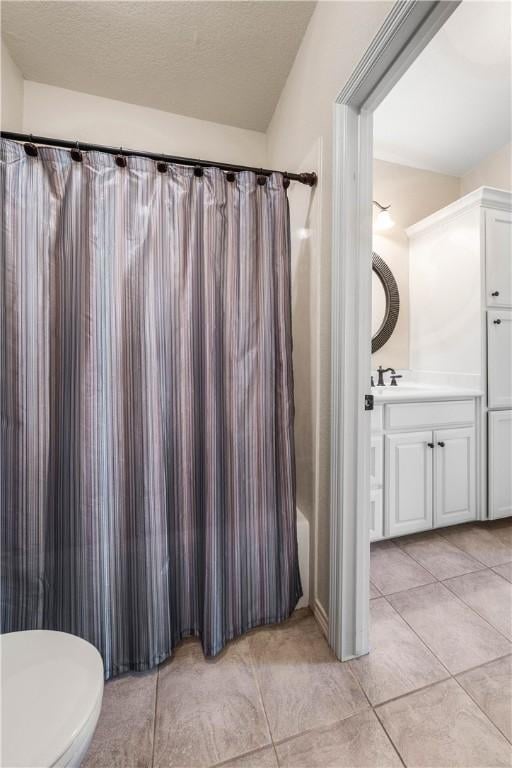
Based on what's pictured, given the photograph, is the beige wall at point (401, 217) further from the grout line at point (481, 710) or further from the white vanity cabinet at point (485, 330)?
the grout line at point (481, 710)

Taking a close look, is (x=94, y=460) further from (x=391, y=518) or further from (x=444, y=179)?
(x=444, y=179)

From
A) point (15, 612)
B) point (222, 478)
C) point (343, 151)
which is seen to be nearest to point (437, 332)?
point (343, 151)

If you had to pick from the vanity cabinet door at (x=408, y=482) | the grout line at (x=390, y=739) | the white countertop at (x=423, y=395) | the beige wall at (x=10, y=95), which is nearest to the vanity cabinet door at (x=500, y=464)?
the white countertop at (x=423, y=395)

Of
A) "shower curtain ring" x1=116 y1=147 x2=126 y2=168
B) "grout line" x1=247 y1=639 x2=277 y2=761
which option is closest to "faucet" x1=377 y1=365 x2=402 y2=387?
"grout line" x1=247 y1=639 x2=277 y2=761

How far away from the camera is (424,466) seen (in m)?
1.86

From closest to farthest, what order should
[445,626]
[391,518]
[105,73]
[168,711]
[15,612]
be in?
[168,711] < [15,612] < [445,626] < [105,73] < [391,518]

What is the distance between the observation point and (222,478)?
122 cm

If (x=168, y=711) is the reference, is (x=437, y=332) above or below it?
above

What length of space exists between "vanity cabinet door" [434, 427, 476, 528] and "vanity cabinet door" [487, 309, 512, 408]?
0.28 m

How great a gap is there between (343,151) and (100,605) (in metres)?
1.74

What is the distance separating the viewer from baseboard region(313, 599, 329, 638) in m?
1.24

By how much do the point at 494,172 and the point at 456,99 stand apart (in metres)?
0.76

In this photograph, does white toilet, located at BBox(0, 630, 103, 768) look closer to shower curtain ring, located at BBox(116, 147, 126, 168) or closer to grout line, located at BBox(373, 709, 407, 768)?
grout line, located at BBox(373, 709, 407, 768)

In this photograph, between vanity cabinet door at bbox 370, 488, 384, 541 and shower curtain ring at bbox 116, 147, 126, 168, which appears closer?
shower curtain ring at bbox 116, 147, 126, 168
